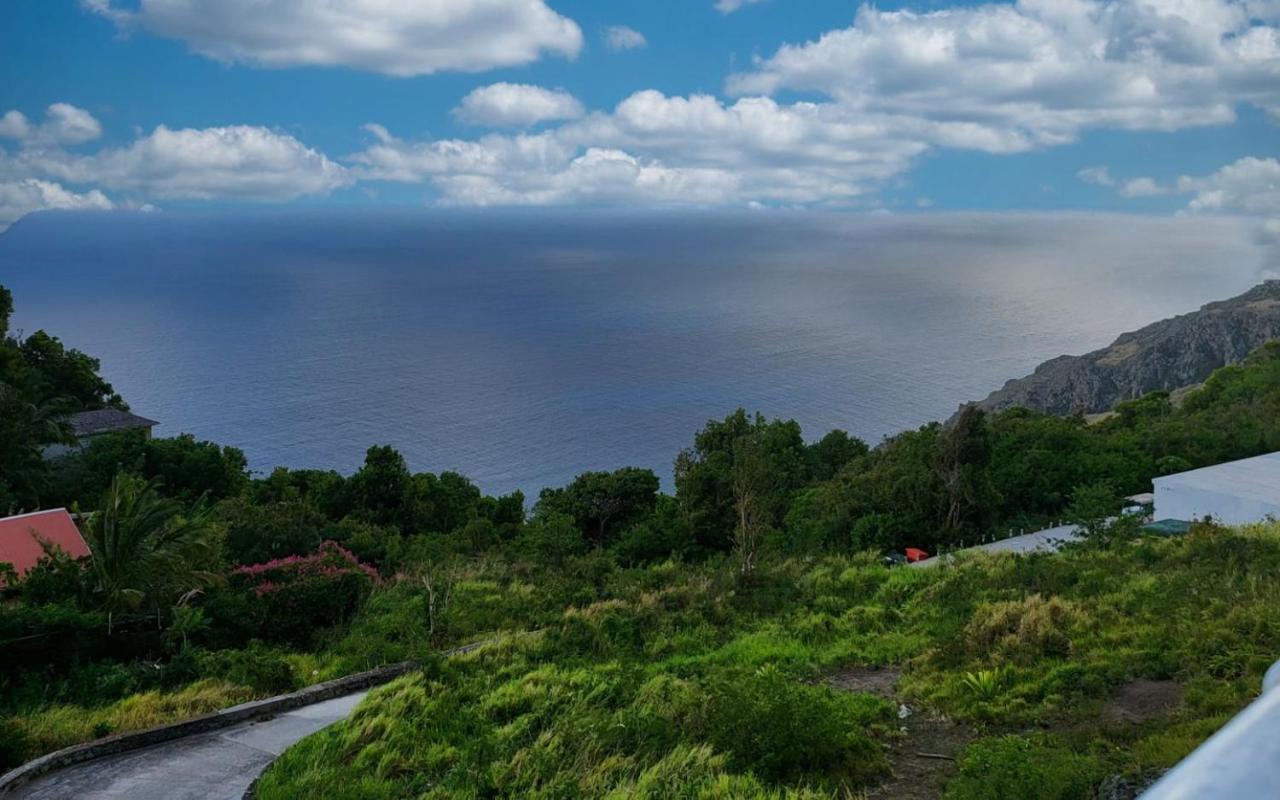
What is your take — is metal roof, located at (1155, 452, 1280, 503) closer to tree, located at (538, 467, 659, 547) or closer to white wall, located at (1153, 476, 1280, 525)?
white wall, located at (1153, 476, 1280, 525)

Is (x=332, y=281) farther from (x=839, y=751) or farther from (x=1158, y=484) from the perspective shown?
(x=839, y=751)

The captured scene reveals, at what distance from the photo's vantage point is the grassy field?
773cm

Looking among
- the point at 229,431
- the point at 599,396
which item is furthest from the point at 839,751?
the point at 599,396

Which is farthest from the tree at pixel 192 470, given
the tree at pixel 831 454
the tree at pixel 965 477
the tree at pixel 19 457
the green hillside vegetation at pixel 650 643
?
the tree at pixel 831 454

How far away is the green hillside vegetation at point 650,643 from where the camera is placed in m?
8.05

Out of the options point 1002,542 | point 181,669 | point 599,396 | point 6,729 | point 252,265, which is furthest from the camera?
point 252,265

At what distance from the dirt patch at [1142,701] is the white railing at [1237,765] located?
871cm

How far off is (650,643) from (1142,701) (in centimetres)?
640

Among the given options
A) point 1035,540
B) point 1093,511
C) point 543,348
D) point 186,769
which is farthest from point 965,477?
point 543,348

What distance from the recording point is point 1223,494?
80.0ft

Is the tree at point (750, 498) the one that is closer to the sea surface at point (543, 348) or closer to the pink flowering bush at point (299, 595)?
the pink flowering bush at point (299, 595)

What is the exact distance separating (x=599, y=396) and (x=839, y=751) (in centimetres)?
7357

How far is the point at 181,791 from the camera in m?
8.48

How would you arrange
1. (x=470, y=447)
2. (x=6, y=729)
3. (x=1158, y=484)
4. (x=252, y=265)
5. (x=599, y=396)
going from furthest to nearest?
1. (x=252, y=265)
2. (x=599, y=396)
3. (x=470, y=447)
4. (x=1158, y=484)
5. (x=6, y=729)
